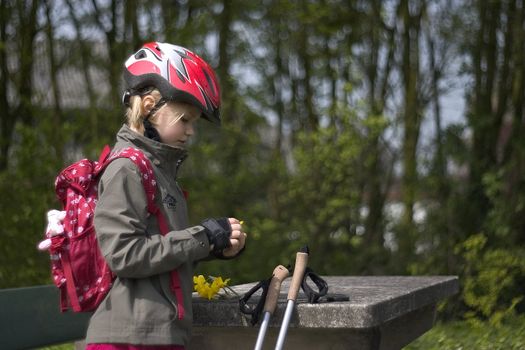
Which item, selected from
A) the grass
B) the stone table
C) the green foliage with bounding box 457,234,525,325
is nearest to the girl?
the stone table

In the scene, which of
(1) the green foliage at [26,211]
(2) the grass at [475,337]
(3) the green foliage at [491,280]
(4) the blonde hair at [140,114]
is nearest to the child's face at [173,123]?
(4) the blonde hair at [140,114]

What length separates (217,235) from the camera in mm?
3357

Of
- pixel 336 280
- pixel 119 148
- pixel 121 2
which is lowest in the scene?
pixel 336 280

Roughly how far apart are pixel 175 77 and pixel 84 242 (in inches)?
23.6

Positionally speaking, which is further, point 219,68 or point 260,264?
point 219,68

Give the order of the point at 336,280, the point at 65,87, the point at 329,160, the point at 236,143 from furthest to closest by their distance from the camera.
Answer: the point at 65,87, the point at 236,143, the point at 329,160, the point at 336,280

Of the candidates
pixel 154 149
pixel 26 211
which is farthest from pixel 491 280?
pixel 154 149

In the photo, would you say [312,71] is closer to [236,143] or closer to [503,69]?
[236,143]

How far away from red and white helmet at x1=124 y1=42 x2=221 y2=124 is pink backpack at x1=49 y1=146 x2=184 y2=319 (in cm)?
24

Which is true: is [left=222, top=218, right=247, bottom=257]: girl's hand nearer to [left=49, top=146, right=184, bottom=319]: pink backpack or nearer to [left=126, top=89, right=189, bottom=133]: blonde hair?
[left=49, top=146, right=184, bottom=319]: pink backpack

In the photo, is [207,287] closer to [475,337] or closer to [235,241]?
[235,241]

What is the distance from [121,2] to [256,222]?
3061mm

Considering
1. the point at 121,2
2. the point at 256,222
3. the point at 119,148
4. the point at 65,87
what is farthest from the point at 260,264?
→ the point at 119,148

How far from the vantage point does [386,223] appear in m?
11.2
